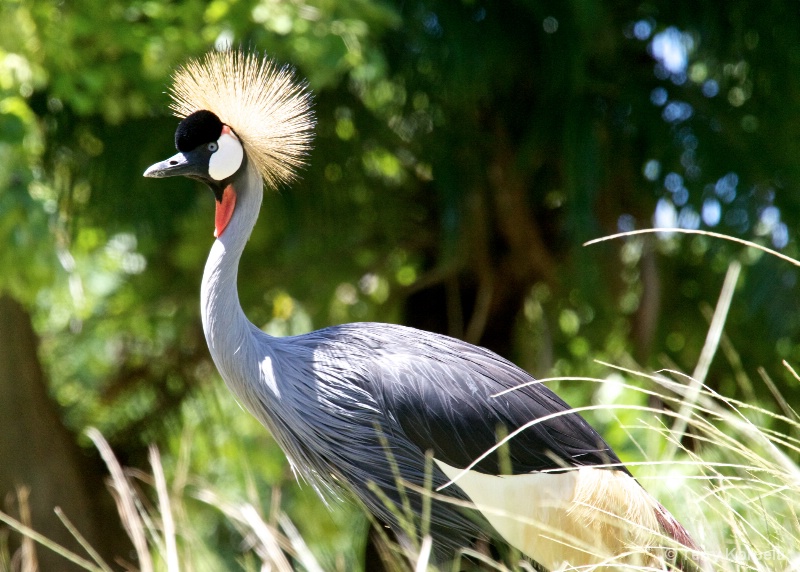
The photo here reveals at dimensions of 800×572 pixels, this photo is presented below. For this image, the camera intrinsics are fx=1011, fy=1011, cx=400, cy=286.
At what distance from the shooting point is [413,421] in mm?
2049

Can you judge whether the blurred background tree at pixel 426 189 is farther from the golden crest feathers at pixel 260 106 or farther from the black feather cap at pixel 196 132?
the black feather cap at pixel 196 132

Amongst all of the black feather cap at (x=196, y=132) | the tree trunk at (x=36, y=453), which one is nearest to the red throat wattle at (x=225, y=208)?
the black feather cap at (x=196, y=132)

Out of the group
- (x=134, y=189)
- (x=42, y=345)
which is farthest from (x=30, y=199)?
(x=42, y=345)

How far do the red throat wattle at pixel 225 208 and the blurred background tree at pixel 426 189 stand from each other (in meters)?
0.94

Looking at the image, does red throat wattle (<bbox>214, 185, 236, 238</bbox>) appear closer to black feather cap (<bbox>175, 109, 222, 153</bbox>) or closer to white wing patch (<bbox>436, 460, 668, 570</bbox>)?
black feather cap (<bbox>175, 109, 222, 153</bbox>)

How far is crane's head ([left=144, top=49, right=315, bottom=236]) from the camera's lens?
2217 millimetres

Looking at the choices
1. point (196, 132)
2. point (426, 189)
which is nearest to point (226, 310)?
point (196, 132)

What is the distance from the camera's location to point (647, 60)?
158 inches

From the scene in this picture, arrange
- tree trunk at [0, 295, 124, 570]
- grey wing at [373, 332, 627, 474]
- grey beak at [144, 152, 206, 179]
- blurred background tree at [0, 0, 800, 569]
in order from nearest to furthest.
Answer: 1. grey wing at [373, 332, 627, 474]
2. grey beak at [144, 152, 206, 179]
3. blurred background tree at [0, 0, 800, 569]
4. tree trunk at [0, 295, 124, 570]

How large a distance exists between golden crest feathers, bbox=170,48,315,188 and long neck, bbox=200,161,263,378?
264 millimetres

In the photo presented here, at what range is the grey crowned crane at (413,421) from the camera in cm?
204

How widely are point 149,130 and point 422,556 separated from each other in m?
2.83

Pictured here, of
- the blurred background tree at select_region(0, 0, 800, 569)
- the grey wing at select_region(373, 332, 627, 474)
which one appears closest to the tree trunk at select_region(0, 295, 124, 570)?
the blurred background tree at select_region(0, 0, 800, 569)

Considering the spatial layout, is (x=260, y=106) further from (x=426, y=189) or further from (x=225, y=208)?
(x=426, y=189)
